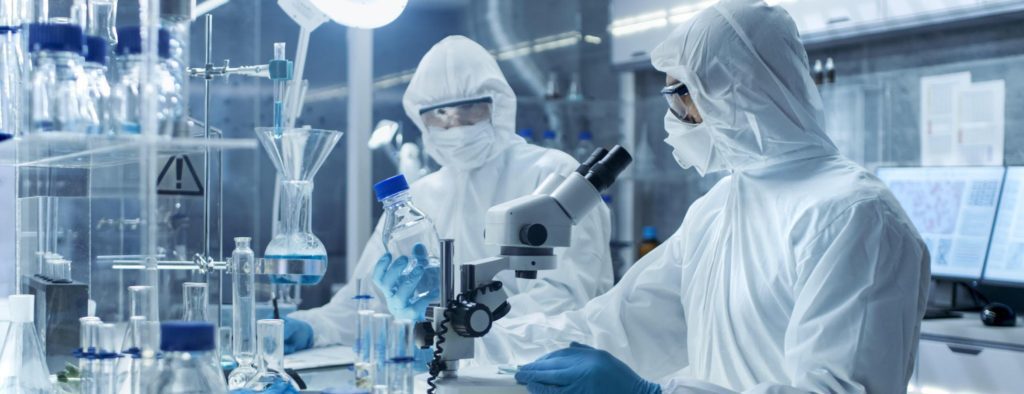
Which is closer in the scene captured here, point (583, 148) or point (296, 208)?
point (296, 208)

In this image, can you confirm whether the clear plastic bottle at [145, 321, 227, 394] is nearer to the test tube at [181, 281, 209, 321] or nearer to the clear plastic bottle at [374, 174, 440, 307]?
the test tube at [181, 281, 209, 321]

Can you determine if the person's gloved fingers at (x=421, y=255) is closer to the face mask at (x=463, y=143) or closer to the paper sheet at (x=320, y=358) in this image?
the paper sheet at (x=320, y=358)

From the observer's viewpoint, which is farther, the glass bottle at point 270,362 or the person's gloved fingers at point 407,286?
the person's gloved fingers at point 407,286

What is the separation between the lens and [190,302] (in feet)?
5.26

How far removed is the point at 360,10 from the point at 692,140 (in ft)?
2.18

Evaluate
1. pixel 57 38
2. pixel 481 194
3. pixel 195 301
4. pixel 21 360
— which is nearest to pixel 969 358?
pixel 481 194

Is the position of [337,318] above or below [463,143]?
below

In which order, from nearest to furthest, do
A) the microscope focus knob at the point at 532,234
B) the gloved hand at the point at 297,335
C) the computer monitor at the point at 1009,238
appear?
the microscope focus knob at the point at 532,234, the gloved hand at the point at 297,335, the computer monitor at the point at 1009,238

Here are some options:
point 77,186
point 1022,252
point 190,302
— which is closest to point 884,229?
point 190,302

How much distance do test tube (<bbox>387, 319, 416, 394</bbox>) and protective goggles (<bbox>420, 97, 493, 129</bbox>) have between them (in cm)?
153

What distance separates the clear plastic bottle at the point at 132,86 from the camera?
1.11 m

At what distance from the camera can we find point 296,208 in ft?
5.54

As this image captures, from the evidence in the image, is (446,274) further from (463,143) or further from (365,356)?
(463,143)

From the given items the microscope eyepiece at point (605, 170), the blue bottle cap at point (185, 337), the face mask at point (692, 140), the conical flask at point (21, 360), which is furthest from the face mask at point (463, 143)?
the blue bottle cap at point (185, 337)
